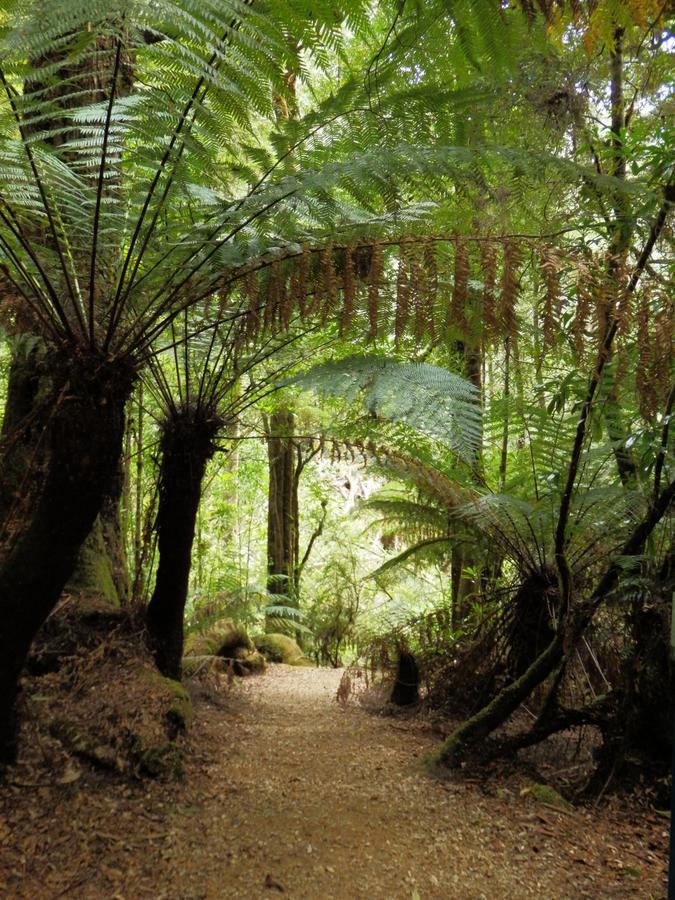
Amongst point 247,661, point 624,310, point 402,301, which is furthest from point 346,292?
point 247,661

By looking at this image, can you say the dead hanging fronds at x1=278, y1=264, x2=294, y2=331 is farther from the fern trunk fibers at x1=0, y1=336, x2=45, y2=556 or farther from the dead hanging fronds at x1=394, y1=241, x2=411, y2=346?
the fern trunk fibers at x1=0, y1=336, x2=45, y2=556

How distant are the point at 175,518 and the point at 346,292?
1.31 metres

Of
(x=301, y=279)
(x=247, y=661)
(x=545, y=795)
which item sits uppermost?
(x=301, y=279)

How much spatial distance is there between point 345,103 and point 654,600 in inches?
81.6

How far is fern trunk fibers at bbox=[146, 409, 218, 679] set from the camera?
2635mm

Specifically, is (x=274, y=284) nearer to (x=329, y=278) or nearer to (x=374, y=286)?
(x=329, y=278)

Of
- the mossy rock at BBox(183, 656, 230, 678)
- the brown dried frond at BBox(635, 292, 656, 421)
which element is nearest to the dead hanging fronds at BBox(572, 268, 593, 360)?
the brown dried frond at BBox(635, 292, 656, 421)

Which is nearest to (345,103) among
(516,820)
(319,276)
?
(319,276)

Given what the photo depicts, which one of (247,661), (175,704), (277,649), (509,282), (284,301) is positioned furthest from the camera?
(277,649)

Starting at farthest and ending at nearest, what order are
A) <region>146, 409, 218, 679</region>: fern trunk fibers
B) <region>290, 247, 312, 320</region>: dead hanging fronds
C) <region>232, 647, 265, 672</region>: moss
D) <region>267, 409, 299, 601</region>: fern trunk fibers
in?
<region>267, 409, 299, 601</region>: fern trunk fibers, <region>232, 647, 265, 672</region>: moss, <region>146, 409, 218, 679</region>: fern trunk fibers, <region>290, 247, 312, 320</region>: dead hanging fronds

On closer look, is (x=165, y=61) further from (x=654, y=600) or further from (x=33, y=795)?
(x=654, y=600)

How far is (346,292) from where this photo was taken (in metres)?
1.92

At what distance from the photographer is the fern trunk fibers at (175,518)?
263 centimetres

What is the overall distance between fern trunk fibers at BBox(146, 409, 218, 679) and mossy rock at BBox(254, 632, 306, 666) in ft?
12.5
